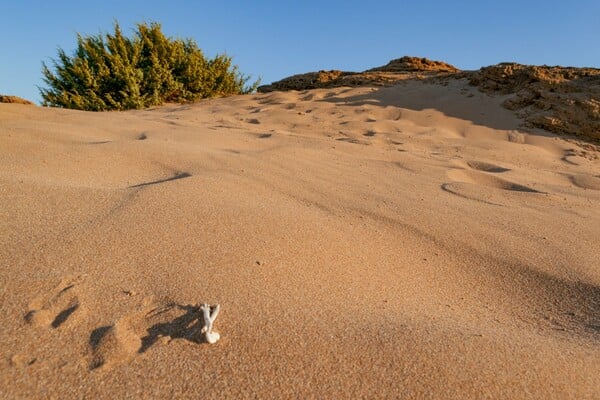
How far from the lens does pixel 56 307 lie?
84cm

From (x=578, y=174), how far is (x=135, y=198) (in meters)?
2.91

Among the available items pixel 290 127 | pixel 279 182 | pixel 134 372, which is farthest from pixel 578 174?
pixel 134 372

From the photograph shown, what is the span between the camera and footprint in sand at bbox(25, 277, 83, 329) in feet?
2.63

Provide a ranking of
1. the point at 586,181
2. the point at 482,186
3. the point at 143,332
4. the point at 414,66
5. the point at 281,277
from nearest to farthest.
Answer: the point at 143,332 → the point at 281,277 → the point at 482,186 → the point at 586,181 → the point at 414,66

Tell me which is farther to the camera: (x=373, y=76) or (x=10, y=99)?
(x=373, y=76)

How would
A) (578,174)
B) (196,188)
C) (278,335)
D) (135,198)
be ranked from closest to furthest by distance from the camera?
(278,335)
(135,198)
(196,188)
(578,174)

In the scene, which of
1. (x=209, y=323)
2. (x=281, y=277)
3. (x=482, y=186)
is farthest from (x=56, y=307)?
(x=482, y=186)

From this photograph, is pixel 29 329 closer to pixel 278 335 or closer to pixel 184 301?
pixel 184 301

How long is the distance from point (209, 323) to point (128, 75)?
6.41 m

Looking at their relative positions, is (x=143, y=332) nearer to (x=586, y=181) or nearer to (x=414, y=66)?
(x=586, y=181)

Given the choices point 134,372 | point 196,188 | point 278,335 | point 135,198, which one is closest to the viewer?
point 134,372

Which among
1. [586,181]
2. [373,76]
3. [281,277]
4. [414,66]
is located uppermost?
Result: [414,66]

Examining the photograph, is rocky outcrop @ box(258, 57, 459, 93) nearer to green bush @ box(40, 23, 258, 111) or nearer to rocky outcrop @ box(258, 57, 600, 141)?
rocky outcrop @ box(258, 57, 600, 141)

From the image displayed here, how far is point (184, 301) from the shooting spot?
2.89 ft
